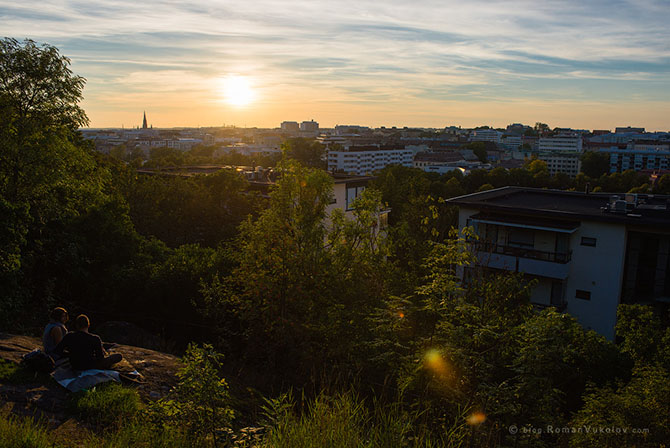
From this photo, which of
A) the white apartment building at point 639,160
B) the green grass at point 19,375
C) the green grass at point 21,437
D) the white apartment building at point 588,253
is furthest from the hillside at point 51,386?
the white apartment building at point 639,160

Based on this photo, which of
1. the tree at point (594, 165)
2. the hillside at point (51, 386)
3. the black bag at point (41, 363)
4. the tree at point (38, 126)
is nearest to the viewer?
the hillside at point (51, 386)

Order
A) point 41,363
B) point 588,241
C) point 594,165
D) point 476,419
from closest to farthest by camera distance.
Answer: point 476,419, point 41,363, point 588,241, point 594,165

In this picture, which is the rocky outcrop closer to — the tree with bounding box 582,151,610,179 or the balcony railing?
the balcony railing

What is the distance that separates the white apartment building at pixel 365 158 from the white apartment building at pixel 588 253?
11001cm

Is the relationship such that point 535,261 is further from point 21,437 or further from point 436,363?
point 21,437

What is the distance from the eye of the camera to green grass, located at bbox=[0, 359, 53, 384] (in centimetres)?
673

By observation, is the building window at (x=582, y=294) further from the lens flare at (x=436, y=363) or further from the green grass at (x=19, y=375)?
the green grass at (x=19, y=375)

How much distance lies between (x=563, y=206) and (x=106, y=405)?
2093 cm

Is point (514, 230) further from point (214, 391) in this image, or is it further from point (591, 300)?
point (214, 391)

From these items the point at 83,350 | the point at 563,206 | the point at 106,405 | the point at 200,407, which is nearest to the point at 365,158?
the point at 563,206

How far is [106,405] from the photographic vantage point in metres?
6.23

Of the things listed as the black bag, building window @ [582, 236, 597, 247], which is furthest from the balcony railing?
the black bag

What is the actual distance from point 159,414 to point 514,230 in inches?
710

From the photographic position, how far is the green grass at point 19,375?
6.73 meters
